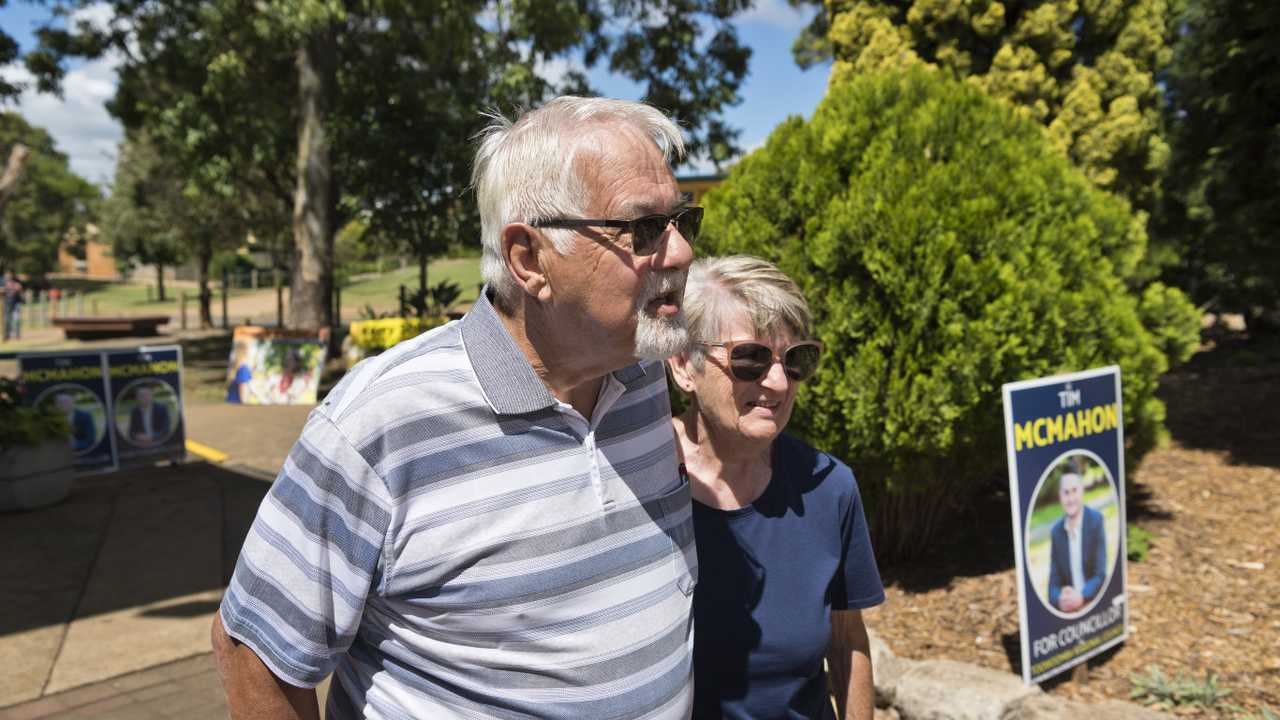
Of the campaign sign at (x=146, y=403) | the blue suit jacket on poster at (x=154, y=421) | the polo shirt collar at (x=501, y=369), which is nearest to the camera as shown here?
the polo shirt collar at (x=501, y=369)

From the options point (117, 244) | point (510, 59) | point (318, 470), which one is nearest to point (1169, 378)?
point (510, 59)

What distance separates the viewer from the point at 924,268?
394 cm

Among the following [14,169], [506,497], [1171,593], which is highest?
[14,169]

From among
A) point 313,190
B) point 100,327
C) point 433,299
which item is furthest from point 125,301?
point 313,190

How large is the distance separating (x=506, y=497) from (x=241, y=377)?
1183 centimetres

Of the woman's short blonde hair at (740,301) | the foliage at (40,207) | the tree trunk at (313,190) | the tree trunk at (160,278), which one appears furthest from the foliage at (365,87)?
the foliage at (40,207)

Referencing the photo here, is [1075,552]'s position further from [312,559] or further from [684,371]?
[312,559]

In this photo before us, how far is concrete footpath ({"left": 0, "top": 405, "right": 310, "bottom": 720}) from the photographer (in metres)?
3.82

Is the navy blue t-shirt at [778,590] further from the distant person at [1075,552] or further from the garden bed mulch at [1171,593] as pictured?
the garden bed mulch at [1171,593]

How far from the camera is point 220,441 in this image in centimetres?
949

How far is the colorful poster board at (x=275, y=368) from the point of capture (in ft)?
38.8

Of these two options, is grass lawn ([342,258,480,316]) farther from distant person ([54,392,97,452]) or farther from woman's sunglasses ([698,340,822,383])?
woman's sunglasses ([698,340,822,383])

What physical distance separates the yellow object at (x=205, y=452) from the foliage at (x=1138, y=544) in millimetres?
7864

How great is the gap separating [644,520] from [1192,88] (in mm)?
10163
